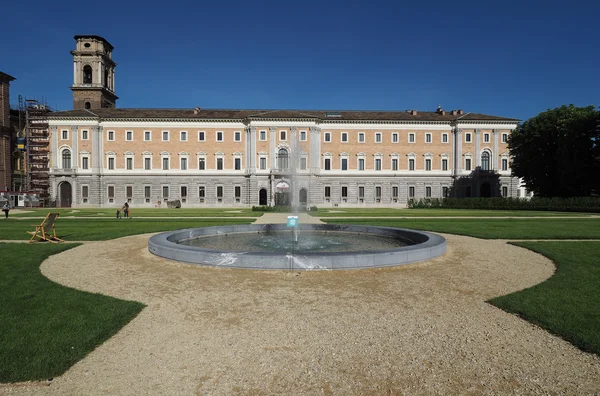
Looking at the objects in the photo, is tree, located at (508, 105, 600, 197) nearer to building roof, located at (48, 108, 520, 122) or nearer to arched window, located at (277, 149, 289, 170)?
building roof, located at (48, 108, 520, 122)

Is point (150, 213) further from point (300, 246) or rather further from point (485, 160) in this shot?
point (485, 160)

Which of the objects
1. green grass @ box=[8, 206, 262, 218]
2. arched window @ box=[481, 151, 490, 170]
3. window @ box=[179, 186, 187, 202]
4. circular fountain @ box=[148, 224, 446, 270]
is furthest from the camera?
arched window @ box=[481, 151, 490, 170]

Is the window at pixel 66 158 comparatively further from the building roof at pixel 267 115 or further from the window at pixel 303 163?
the window at pixel 303 163

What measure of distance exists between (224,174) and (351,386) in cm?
5243

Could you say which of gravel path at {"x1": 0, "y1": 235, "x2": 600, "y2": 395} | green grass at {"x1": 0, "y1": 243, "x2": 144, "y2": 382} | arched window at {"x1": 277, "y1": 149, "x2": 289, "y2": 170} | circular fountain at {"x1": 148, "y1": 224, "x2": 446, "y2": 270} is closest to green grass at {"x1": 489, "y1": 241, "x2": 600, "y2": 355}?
gravel path at {"x1": 0, "y1": 235, "x2": 600, "y2": 395}

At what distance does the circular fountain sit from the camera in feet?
31.1

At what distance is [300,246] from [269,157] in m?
41.5

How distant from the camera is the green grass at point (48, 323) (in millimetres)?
4336

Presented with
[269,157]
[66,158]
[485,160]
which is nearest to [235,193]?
[269,157]

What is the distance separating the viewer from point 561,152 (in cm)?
4409

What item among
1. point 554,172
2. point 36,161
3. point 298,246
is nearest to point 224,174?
point 36,161

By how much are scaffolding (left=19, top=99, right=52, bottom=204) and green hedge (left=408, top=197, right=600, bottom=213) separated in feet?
196

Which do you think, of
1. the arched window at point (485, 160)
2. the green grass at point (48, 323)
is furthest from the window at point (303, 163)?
the green grass at point (48, 323)

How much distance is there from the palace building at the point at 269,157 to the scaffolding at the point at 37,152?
665 cm
